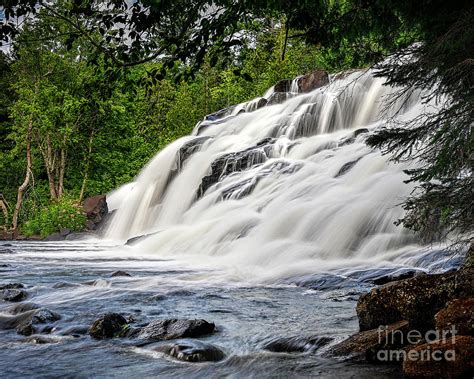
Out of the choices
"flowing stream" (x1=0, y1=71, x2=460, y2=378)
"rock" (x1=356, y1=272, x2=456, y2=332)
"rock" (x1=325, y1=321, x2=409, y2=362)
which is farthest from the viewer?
"flowing stream" (x1=0, y1=71, x2=460, y2=378)

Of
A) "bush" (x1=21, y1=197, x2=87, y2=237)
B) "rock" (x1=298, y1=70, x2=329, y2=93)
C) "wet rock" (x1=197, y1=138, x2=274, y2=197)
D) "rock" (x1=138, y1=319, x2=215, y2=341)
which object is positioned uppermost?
"rock" (x1=298, y1=70, x2=329, y2=93)

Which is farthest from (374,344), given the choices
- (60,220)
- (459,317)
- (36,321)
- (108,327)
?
(60,220)

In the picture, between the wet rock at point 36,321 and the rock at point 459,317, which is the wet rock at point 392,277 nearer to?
the rock at point 459,317

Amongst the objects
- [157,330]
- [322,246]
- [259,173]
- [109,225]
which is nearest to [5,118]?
[109,225]

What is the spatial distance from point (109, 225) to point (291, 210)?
1101cm

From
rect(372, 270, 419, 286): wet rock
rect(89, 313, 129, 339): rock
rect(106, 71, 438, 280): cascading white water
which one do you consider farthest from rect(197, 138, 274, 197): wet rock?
rect(89, 313, 129, 339): rock

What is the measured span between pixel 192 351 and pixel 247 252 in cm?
687

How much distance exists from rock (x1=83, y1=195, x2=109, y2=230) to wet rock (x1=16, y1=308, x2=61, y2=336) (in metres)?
16.4

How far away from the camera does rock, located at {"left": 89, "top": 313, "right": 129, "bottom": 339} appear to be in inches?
227

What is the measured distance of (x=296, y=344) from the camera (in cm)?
533

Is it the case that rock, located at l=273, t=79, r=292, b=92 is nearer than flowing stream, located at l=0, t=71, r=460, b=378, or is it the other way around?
flowing stream, located at l=0, t=71, r=460, b=378

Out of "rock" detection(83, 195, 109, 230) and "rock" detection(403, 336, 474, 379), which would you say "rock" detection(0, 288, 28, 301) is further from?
"rock" detection(83, 195, 109, 230)

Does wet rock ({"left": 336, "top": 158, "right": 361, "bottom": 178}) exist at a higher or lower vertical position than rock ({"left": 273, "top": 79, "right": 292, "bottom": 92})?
lower

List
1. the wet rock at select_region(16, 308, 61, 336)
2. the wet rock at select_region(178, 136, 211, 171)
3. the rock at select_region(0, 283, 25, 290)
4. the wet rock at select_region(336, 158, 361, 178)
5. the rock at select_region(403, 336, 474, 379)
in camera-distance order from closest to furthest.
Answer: the rock at select_region(403, 336, 474, 379)
the wet rock at select_region(16, 308, 61, 336)
the rock at select_region(0, 283, 25, 290)
the wet rock at select_region(336, 158, 361, 178)
the wet rock at select_region(178, 136, 211, 171)
